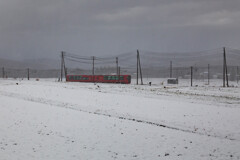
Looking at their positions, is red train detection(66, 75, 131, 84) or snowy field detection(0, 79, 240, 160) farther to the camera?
red train detection(66, 75, 131, 84)

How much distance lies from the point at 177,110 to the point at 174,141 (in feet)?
28.9

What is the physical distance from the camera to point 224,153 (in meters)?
9.22

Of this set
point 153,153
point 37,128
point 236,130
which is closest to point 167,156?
point 153,153

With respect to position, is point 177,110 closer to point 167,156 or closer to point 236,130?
point 236,130

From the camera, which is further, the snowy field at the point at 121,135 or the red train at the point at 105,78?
the red train at the point at 105,78

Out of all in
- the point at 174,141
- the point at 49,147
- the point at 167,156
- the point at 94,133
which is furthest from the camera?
the point at 94,133

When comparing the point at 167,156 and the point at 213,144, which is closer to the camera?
the point at 167,156

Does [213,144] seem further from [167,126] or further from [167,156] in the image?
[167,126]

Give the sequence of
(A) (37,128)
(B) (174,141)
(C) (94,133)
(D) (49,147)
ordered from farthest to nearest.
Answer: (A) (37,128) < (C) (94,133) < (B) (174,141) < (D) (49,147)

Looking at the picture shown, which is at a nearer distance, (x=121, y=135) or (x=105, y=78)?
(x=121, y=135)

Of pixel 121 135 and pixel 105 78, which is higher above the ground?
pixel 105 78

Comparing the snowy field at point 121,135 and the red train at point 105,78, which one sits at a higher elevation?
the red train at point 105,78

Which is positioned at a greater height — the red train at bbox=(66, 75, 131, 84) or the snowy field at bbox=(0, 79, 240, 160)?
the red train at bbox=(66, 75, 131, 84)

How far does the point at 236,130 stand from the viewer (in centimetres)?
1291
